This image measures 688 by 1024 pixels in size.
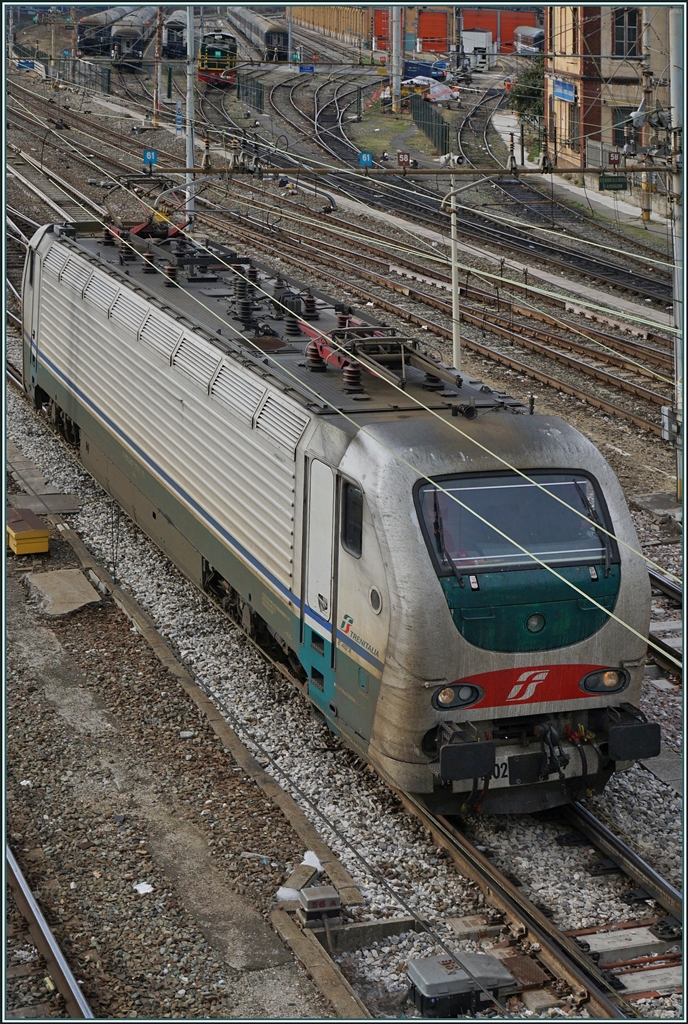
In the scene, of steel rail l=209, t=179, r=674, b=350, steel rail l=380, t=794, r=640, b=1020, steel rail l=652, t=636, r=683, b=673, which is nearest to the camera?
steel rail l=380, t=794, r=640, b=1020

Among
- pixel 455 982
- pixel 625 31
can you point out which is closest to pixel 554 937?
pixel 455 982

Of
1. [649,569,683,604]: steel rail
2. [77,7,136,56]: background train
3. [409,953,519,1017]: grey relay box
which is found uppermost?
[77,7,136,56]: background train

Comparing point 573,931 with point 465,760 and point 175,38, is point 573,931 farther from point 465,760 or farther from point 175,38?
point 175,38

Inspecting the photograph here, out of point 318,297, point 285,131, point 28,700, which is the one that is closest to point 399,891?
point 28,700

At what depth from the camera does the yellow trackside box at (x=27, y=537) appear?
1650 centimetres

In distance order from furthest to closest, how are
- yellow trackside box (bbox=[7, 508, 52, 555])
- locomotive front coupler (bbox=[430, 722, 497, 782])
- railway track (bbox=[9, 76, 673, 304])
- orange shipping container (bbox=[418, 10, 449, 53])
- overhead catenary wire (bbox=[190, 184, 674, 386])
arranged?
orange shipping container (bbox=[418, 10, 449, 53]) < railway track (bbox=[9, 76, 673, 304]) < overhead catenary wire (bbox=[190, 184, 674, 386]) < yellow trackside box (bbox=[7, 508, 52, 555]) < locomotive front coupler (bbox=[430, 722, 497, 782])

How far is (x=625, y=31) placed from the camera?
144 ft

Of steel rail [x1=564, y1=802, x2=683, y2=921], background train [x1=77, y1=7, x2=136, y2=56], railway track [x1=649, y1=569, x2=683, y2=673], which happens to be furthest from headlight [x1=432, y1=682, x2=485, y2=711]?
background train [x1=77, y1=7, x2=136, y2=56]

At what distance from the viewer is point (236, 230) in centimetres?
3544

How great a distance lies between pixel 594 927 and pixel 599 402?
1373 centimetres

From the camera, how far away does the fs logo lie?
33.4 feet

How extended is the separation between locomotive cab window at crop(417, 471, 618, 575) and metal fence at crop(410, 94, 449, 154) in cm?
4049

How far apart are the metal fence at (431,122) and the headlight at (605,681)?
41.0m

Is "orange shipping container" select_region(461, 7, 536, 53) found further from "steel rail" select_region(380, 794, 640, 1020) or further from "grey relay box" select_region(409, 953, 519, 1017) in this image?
"grey relay box" select_region(409, 953, 519, 1017)
